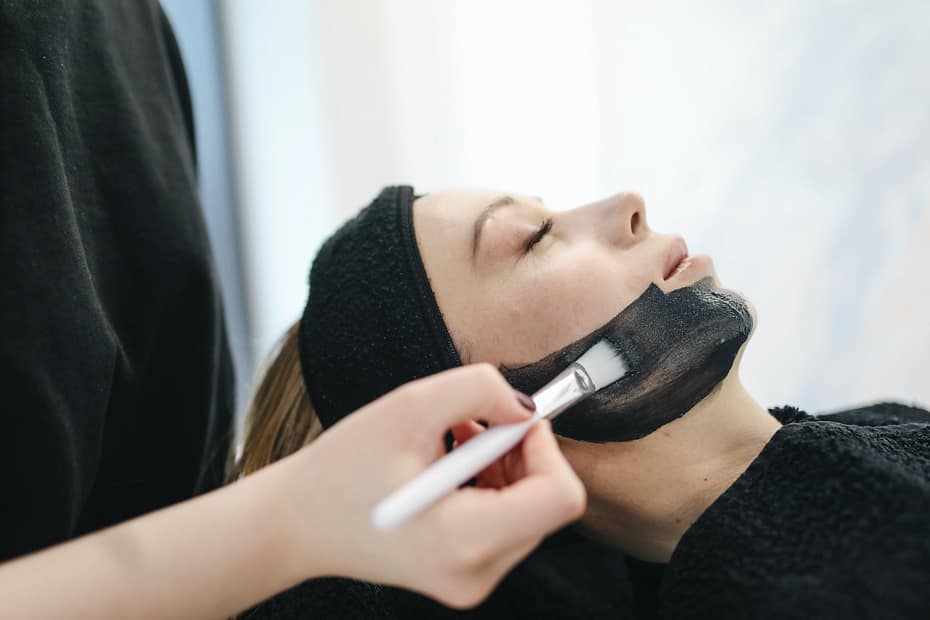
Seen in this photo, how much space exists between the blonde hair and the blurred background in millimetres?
489

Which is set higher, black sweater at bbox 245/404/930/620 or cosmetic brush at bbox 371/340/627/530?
cosmetic brush at bbox 371/340/627/530

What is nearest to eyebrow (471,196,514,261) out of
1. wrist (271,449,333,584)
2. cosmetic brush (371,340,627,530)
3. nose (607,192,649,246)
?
Result: nose (607,192,649,246)

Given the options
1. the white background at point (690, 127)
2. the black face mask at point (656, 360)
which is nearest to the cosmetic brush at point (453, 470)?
the black face mask at point (656, 360)

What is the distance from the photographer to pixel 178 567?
1.76 feet

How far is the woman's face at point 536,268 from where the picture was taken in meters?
0.73

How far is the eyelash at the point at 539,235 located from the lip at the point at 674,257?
0.13m

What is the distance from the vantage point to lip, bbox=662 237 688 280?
76 cm

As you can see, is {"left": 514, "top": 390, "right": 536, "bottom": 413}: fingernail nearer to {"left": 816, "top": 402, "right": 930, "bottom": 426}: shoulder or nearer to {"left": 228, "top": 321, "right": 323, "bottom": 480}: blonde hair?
{"left": 228, "top": 321, "right": 323, "bottom": 480}: blonde hair

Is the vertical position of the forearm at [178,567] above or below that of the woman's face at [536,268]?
below

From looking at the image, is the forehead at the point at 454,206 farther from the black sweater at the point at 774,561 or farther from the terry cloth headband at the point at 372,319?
the black sweater at the point at 774,561

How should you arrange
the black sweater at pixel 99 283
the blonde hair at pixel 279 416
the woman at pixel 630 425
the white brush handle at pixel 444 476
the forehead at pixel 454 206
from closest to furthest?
the white brush handle at pixel 444 476 < the woman at pixel 630 425 < the black sweater at pixel 99 283 < the forehead at pixel 454 206 < the blonde hair at pixel 279 416

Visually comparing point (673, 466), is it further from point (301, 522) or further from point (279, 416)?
point (279, 416)

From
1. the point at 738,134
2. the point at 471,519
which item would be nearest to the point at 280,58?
the point at 738,134

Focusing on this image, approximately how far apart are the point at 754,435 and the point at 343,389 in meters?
0.46
